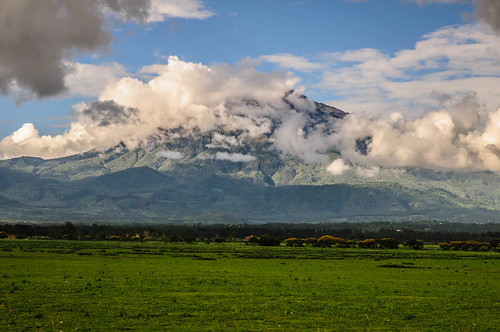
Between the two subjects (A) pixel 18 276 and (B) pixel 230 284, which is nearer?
(B) pixel 230 284

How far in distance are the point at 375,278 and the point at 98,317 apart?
43762 mm

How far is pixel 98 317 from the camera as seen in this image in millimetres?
37688

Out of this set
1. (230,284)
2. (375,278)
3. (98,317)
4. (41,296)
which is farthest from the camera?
(375,278)

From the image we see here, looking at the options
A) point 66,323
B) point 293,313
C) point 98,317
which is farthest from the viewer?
point 293,313

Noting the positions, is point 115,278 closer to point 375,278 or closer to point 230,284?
point 230,284

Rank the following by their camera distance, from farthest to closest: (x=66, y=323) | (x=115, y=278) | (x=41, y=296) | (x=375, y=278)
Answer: (x=375, y=278) < (x=115, y=278) < (x=41, y=296) < (x=66, y=323)

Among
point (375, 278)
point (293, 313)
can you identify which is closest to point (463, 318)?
point (293, 313)

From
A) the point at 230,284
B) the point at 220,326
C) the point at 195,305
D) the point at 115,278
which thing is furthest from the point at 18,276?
the point at 220,326

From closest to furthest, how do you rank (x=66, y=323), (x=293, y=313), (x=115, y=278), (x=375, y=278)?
1. (x=66, y=323)
2. (x=293, y=313)
3. (x=115, y=278)
4. (x=375, y=278)

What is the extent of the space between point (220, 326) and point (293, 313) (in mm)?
Result: 6976

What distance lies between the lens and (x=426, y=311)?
139 feet

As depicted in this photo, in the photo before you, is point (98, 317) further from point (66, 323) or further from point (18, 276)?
point (18, 276)

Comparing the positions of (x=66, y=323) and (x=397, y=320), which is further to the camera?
(x=397, y=320)

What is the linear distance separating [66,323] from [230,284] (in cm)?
2630
